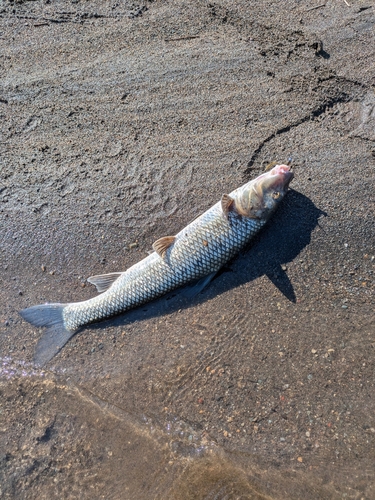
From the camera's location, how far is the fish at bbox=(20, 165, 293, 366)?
3.87 meters

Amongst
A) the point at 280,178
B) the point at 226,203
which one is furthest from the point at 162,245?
the point at 280,178

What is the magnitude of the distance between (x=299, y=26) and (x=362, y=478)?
5.29 m

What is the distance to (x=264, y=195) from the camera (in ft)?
12.6

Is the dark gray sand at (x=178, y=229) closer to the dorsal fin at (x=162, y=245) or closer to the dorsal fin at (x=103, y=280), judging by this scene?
the dorsal fin at (x=103, y=280)

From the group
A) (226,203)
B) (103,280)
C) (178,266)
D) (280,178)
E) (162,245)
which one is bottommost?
(103,280)

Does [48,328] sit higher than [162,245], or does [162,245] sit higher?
[162,245]

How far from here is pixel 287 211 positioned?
165 inches

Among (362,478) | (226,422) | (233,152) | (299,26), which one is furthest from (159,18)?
(362,478)

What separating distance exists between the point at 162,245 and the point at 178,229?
0.47 m

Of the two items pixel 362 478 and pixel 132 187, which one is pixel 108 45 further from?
pixel 362 478

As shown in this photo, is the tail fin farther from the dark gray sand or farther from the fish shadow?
the fish shadow

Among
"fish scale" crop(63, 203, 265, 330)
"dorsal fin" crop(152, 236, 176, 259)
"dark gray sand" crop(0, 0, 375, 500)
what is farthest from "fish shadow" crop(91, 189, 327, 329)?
"dorsal fin" crop(152, 236, 176, 259)

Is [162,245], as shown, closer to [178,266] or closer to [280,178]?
[178,266]

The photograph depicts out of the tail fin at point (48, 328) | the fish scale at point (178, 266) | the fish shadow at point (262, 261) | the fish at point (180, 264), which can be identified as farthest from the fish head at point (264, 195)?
the tail fin at point (48, 328)
